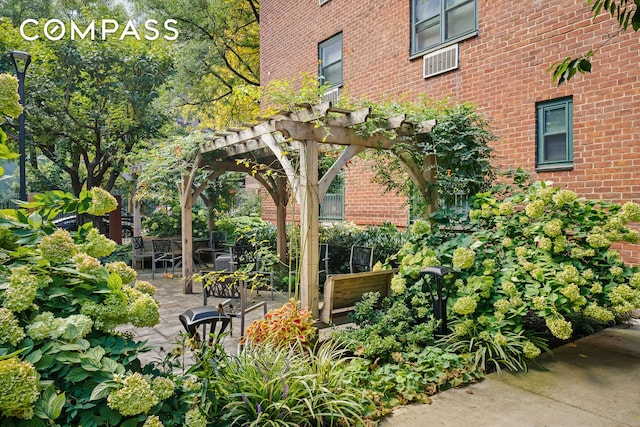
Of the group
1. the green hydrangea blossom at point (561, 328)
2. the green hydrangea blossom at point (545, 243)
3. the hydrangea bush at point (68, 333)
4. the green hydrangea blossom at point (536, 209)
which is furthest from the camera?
the green hydrangea blossom at point (536, 209)

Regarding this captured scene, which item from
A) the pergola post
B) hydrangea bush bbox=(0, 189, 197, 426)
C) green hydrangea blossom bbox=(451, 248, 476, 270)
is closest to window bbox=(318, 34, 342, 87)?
the pergola post

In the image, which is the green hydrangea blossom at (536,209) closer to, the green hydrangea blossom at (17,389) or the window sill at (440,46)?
the window sill at (440,46)

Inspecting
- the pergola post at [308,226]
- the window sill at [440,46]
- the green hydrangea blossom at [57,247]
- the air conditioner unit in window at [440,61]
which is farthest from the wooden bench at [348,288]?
the window sill at [440,46]

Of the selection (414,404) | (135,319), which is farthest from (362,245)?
(135,319)

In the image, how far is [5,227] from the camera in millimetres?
1841

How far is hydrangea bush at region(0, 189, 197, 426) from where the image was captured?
149cm

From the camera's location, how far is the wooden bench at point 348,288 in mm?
4938

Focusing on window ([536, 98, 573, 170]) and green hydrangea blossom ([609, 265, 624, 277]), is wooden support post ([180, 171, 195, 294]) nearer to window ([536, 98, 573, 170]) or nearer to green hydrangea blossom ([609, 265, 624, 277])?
window ([536, 98, 573, 170])

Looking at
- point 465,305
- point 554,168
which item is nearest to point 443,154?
point 465,305

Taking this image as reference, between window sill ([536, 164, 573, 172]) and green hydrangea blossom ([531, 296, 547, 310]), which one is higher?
Result: window sill ([536, 164, 573, 172])

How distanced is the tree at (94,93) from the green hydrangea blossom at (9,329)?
11008mm

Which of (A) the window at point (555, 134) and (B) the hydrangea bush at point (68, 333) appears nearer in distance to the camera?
(B) the hydrangea bush at point (68, 333)

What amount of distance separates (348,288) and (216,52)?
15.3 metres

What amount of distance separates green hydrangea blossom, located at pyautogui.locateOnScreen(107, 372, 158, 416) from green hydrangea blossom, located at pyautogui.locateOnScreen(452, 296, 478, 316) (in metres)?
3.41
